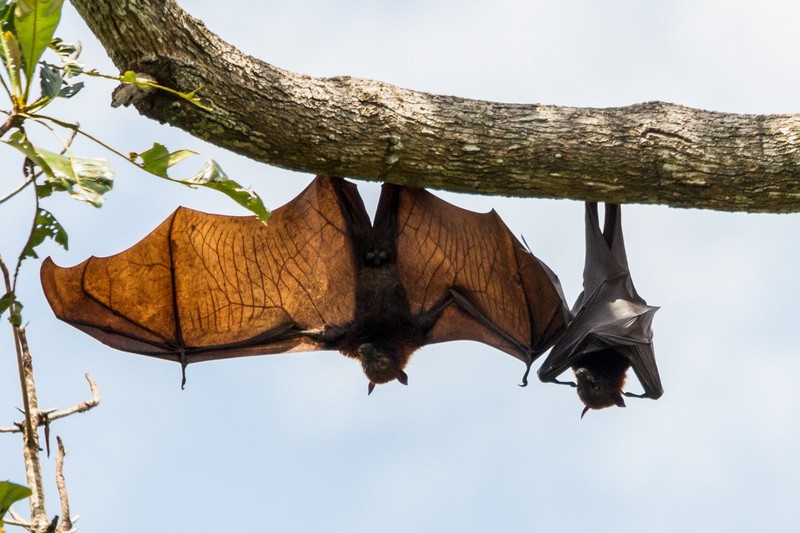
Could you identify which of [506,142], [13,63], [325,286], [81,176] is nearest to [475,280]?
[325,286]

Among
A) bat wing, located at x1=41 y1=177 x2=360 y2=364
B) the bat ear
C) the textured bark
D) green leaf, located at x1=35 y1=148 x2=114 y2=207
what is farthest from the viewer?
the bat ear

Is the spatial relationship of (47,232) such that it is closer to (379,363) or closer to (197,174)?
(197,174)

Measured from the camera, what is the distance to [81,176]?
3.70 m

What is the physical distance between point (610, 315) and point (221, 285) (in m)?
3.28

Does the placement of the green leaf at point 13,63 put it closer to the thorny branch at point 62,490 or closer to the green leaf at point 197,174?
the green leaf at point 197,174

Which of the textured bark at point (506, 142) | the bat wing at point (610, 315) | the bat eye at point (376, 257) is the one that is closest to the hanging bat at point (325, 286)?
the bat eye at point (376, 257)

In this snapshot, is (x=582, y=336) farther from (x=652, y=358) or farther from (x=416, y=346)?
(x=416, y=346)

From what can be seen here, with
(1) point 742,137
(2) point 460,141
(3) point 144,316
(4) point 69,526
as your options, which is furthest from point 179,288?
(1) point 742,137

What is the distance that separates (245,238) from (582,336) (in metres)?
2.93

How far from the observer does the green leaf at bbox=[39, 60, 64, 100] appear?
374 cm

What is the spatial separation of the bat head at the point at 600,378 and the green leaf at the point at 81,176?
5135 millimetres

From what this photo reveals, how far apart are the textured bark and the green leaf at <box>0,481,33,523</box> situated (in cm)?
282

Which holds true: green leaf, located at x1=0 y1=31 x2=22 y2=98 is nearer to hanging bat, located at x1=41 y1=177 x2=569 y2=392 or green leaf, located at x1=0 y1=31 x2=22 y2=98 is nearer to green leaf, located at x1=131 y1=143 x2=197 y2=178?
green leaf, located at x1=131 y1=143 x2=197 y2=178

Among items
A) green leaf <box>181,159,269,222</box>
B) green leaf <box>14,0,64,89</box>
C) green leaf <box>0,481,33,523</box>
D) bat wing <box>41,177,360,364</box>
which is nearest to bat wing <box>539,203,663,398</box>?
bat wing <box>41,177,360,364</box>
